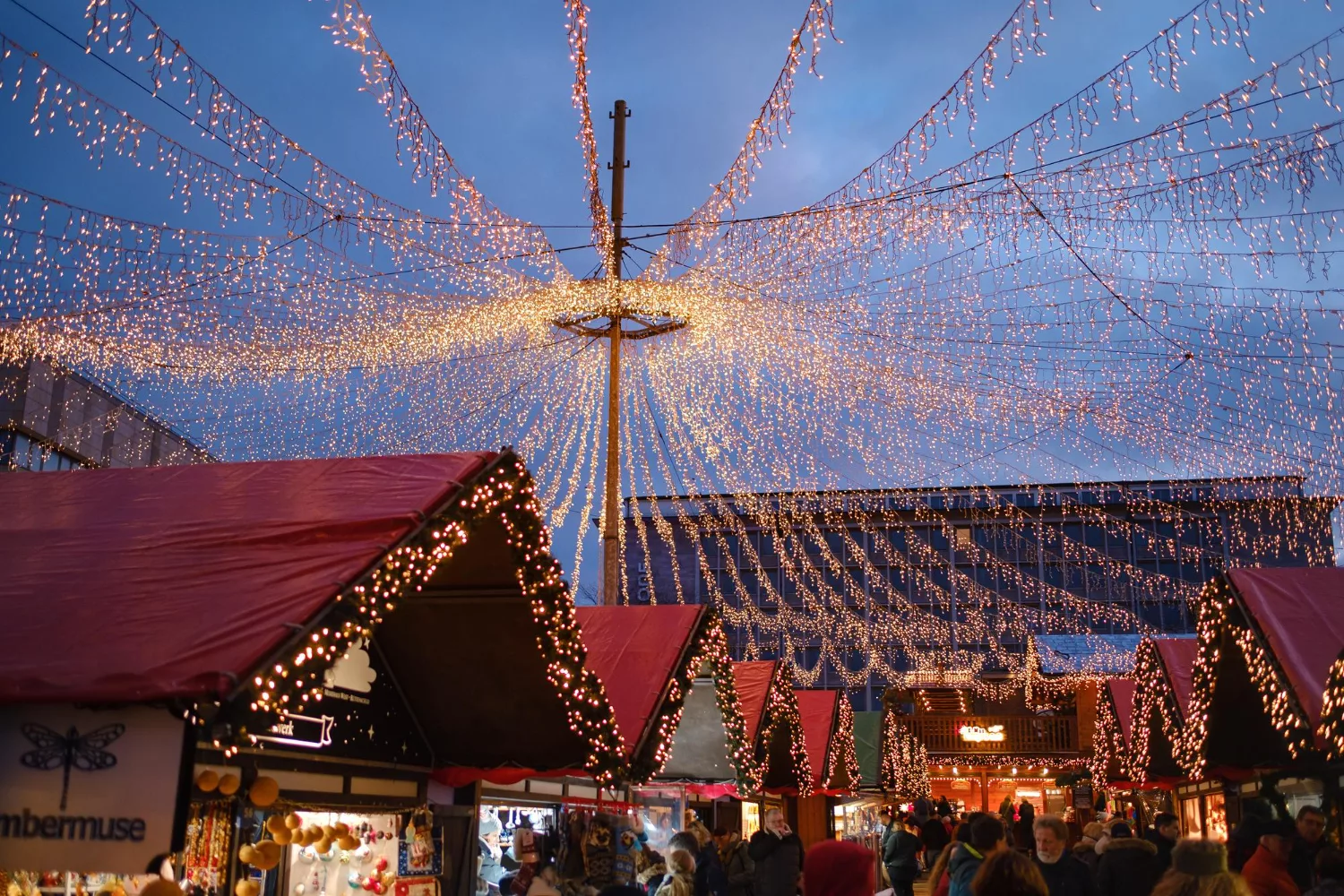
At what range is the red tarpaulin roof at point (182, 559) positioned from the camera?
5.39 meters

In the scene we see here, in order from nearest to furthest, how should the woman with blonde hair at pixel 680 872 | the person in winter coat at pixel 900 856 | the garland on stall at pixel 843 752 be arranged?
the woman with blonde hair at pixel 680 872 → the person in winter coat at pixel 900 856 → the garland on stall at pixel 843 752

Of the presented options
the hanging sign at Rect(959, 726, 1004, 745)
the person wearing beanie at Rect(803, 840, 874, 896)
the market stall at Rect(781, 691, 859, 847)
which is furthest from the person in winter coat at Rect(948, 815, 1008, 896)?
the hanging sign at Rect(959, 726, 1004, 745)

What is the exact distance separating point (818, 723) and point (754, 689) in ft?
14.7

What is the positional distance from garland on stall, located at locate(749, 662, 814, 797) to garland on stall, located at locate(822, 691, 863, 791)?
76 centimetres

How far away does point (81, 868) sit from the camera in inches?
213

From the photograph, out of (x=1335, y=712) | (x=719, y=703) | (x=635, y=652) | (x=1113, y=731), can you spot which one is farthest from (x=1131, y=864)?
(x=1113, y=731)

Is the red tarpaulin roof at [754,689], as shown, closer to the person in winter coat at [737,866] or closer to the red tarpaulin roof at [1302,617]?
the person in winter coat at [737,866]

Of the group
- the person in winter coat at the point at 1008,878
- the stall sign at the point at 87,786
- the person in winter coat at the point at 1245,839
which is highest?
the stall sign at the point at 87,786

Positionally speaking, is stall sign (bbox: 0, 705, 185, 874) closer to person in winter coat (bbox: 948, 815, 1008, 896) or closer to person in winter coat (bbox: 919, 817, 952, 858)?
person in winter coat (bbox: 948, 815, 1008, 896)

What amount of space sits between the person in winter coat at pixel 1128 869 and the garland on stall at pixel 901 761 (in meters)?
17.2

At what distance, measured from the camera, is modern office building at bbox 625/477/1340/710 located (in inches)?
1927

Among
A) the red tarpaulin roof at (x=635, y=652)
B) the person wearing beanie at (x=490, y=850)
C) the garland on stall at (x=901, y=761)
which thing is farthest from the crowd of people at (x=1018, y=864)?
the garland on stall at (x=901, y=761)

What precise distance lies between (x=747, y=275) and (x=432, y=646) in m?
5.93

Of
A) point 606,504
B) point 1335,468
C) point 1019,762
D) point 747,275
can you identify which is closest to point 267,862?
point 747,275
